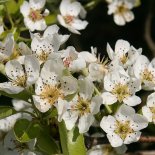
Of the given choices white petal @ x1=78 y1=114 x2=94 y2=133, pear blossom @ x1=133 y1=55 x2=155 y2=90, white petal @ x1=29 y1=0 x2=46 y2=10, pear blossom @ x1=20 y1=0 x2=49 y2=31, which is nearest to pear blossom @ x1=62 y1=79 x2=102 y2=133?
white petal @ x1=78 y1=114 x2=94 y2=133

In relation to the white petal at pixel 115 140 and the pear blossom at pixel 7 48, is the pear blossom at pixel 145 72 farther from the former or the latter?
the pear blossom at pixel 7 48

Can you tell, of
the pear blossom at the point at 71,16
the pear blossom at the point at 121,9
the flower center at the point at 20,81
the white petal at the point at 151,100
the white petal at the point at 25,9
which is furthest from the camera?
the pear blossom at the point at 121,9

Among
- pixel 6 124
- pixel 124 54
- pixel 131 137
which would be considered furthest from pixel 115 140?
pixel 6 124

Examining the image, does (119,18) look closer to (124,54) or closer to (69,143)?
(124,54)

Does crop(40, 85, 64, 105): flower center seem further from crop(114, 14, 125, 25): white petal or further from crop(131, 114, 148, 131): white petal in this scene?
crop(114, 14, 125, 25): white petal

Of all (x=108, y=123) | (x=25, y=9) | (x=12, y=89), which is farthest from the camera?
(x=25, y=9)

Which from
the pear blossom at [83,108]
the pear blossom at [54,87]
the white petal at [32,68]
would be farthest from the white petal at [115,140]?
the white petal at [32,68]
